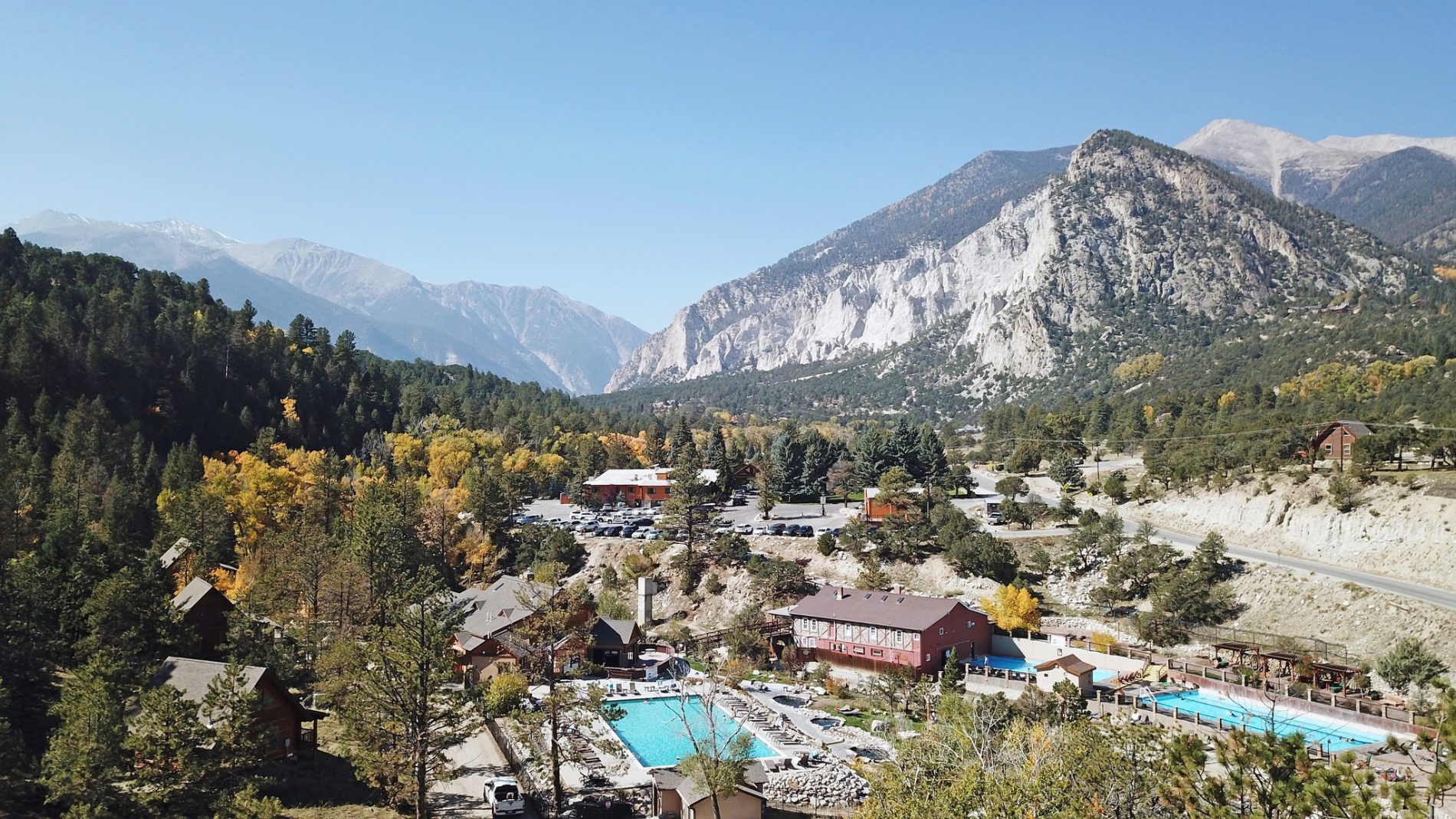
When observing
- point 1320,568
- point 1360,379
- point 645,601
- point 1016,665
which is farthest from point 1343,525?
point 1360,379

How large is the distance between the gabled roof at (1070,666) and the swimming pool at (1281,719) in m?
2.85

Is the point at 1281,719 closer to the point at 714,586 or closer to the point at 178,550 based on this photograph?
the point at 714,586

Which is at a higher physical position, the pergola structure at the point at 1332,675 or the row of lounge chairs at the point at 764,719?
the pergola structure at the point at 1332,675

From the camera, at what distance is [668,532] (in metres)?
68.2

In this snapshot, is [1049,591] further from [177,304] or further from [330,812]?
[177,304]

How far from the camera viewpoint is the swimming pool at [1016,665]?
140ft

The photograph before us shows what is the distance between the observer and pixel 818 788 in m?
29.5

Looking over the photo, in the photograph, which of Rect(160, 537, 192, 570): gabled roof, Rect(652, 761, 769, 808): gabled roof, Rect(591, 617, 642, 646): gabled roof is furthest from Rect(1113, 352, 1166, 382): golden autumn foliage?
Rect(160, 537, 192, 570): gabled roof

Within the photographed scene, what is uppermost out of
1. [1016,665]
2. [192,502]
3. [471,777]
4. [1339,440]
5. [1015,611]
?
[1339,440]

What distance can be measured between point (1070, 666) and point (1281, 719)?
28.5 ft

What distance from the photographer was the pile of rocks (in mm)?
28891

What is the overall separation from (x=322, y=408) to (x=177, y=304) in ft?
68.2

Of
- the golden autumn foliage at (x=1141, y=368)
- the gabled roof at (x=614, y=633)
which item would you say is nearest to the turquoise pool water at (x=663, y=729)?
the gabled roof at (x=614, y=633)

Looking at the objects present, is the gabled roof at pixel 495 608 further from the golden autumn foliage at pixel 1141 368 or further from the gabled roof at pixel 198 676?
the golden autumn foliage at pixel 1141 368
